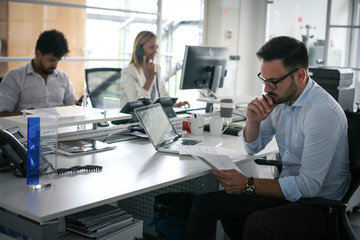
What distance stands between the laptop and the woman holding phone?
52.3 inches

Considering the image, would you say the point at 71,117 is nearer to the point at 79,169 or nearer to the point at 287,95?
the point at 79,169

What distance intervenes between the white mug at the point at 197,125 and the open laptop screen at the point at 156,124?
0.66ft

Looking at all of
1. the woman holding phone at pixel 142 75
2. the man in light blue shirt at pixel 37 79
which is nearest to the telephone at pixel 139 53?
the woman holding phone at pixel 142 75

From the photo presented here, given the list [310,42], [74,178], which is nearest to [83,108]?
[74,178]

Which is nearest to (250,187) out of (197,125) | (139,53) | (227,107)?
(197,125)

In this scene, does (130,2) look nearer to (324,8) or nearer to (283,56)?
(324,8)

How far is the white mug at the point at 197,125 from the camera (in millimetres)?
2854

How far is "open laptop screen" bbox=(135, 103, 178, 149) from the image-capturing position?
2.39m

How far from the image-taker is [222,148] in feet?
8.01

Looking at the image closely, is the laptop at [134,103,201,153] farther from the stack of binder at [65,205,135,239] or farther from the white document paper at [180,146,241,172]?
the stack of binder at [65,205,135,239]

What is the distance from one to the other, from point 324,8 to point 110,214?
21.2ft

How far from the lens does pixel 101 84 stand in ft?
13.9

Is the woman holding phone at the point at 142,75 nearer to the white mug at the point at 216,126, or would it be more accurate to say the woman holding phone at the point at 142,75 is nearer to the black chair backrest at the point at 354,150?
the white mug at the point at 216,126

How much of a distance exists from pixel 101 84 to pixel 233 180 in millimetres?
2518
